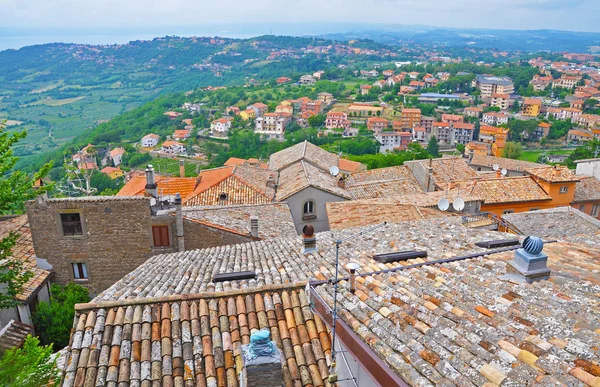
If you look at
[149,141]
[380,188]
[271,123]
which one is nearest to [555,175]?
[380,188]

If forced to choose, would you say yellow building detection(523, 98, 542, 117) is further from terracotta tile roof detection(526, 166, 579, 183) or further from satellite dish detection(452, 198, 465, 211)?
satellite dish detection(452, 198, 465, 211)

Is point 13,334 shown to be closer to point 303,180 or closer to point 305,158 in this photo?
point 303,180

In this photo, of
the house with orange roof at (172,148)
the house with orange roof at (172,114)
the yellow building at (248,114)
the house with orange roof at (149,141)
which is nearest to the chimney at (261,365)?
the house with orange roof at (172,148)

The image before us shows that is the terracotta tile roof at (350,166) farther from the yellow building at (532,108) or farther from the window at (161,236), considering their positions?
the yellow building at (532,108)

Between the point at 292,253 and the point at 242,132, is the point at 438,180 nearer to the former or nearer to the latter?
the point at 292,253

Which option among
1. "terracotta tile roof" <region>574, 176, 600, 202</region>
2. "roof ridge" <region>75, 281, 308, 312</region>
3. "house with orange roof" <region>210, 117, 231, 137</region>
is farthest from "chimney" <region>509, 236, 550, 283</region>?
"house with orange roof" <region>210, 117, 231, 137</region>

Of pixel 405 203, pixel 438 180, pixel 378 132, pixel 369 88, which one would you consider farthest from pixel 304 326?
pixel 369 88

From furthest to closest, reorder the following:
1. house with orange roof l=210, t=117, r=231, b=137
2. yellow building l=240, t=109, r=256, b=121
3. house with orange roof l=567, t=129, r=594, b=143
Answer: yellow building l=240, t=109, r=256, b=121 → house with orange roof l=210, t=117, r=231, b=137 → house with orange roof l=567, t=129, r=594, b=143
